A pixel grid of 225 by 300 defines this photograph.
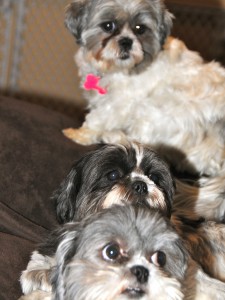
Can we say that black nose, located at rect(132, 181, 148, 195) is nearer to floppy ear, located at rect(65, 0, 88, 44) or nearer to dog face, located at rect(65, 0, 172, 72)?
dog face, located at rect(65, 0, 172, 72)

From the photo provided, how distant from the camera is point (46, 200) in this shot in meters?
3.30

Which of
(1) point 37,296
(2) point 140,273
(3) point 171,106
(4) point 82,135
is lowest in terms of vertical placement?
(4) point 82,135

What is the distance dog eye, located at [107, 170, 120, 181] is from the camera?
274 centimetres

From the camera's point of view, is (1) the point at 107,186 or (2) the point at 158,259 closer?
(2) the point at 158,259

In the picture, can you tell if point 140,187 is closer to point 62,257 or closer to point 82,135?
point 62,257

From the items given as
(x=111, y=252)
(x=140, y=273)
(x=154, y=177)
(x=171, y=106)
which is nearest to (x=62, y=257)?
(x=111, y=252)

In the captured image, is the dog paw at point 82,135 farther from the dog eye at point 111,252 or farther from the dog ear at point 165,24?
the dog eye at point 111,252

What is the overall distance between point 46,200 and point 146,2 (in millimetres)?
1590

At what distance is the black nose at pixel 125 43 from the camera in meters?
3.90

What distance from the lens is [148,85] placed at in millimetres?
4168

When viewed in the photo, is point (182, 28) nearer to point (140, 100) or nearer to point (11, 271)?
point (140, 100)

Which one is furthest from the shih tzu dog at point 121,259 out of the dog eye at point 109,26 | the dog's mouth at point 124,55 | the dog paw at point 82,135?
the dog eye at point 109,26

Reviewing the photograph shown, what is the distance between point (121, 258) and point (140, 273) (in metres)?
0.10

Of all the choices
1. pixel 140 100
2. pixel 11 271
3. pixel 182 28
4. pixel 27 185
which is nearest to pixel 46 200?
pixel 27 185
